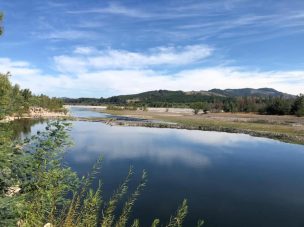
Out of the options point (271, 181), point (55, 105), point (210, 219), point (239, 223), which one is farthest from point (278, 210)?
point (55, 105)

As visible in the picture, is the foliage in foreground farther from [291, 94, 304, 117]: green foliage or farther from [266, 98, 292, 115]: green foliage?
[266, 98, 292, 115]: green foliage

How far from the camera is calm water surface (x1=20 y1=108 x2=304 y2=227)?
2261 centimetres

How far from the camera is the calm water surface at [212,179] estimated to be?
22609 mm

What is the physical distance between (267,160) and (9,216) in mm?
41495

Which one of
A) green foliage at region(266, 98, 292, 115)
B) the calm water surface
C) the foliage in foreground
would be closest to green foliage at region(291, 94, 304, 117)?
green foliage at region(266, 98, 292, 115)

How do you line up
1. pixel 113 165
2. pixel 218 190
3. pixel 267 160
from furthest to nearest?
1. pixel 267 160
2. pixel 113 165
3. pixel 218 190

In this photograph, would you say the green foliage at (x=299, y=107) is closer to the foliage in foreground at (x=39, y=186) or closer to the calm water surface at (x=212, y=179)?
the calm water surface at (x=212, y=179)

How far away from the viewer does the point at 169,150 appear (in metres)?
49.9

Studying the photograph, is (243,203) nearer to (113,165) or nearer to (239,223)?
(239,223)

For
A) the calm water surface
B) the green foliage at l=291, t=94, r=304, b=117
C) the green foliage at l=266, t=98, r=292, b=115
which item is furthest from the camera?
the green foliage at l=266, t=98, r=292, b=115

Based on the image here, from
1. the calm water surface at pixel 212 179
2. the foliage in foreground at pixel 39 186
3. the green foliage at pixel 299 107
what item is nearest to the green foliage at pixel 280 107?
the green foliage at pixel 299 107

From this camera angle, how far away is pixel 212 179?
32.5 meters

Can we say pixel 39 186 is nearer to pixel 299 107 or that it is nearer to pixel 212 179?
pixel 212 179

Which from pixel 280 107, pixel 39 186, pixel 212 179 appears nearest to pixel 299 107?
pixel 280 107
